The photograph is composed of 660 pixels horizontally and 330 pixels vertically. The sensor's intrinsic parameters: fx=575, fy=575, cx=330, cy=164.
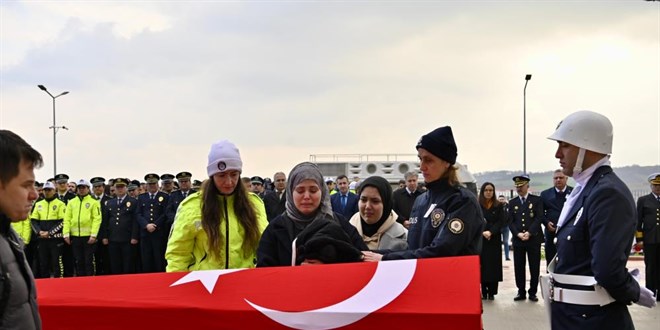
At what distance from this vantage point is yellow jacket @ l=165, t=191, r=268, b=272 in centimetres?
365

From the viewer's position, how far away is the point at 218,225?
366 cm

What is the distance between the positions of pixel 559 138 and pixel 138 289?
2.54 metres

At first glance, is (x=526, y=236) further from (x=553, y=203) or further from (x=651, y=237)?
(x=651, y=237)

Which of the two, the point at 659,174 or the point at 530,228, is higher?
the point at 659,174

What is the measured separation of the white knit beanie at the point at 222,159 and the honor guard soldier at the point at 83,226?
388 inches

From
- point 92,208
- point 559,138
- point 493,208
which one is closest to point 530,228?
point 493,208

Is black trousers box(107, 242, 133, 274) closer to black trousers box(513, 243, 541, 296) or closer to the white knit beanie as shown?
black trousers box(513, 243, 541, 296)

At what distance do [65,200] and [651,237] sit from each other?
12.2m

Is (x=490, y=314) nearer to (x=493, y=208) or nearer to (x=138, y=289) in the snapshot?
(x=493, y=208)

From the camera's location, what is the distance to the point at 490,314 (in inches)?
319

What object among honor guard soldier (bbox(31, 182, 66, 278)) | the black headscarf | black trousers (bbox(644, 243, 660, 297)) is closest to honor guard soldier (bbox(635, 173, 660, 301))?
black trousers (bbox(644, 243, 660, 297))

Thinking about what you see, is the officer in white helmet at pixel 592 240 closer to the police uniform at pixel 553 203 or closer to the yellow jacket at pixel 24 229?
the police uniform at pixel 553 203

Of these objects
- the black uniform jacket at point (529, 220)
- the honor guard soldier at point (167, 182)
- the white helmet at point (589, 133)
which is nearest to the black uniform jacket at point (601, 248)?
the white helmet at point (589, 133)

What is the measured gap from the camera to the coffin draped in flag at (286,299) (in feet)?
9.04
